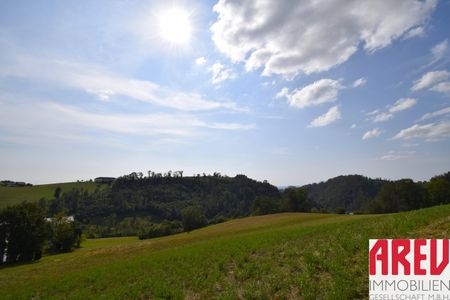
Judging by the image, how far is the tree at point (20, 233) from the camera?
56.6 m

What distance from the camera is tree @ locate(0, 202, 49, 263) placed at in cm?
5662

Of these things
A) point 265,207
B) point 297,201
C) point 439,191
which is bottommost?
point 265,207

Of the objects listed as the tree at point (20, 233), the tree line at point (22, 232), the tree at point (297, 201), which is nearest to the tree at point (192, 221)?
the tree at point (297, 201)

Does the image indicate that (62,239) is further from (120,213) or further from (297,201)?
(120,213)

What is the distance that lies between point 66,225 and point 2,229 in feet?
90.3

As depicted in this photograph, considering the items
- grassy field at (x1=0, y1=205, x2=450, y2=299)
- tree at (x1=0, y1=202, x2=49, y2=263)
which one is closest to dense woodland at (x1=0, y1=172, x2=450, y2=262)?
tree at (x1=0, y1=202, x2=49, y2=263)

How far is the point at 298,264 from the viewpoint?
42.7ft

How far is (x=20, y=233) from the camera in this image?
57000 millimetres

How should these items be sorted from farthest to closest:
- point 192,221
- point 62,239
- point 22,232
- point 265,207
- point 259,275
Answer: point 265,207
point 192,221
point 62,239
point 22,232
point 259,275

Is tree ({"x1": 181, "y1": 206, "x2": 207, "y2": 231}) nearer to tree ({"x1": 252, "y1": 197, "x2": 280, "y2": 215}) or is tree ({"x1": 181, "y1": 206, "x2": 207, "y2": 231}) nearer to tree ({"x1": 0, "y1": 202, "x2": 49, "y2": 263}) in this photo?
tree ({"x1": 252, "y1": 197, "x2": 280, "y2": 215})

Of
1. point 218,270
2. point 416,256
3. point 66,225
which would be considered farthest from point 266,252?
point 66,225

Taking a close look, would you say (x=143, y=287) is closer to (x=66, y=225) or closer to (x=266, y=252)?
(x=266, y=252)

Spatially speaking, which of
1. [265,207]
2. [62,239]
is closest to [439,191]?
[265,207]

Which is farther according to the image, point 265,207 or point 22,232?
point 265,207
